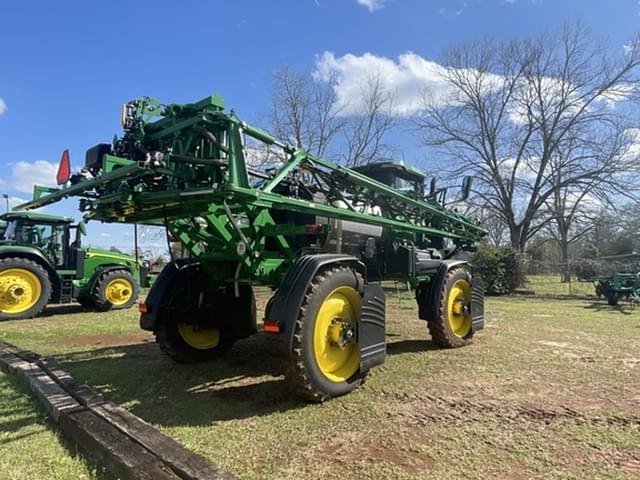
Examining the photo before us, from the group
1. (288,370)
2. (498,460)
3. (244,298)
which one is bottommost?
(498,460)

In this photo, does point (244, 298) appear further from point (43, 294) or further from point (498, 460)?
point (43, 294)

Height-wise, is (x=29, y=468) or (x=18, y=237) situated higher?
(x=18, y=237)

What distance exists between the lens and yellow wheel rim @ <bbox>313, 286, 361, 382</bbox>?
4061 mm

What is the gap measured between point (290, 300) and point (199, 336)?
7.17ft

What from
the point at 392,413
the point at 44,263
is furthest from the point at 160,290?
the point at 44,263

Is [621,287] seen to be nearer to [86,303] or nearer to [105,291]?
[105,291]

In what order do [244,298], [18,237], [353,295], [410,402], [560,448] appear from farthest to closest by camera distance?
Result: 1. [18,237]
2. [244,298]
3. [353,295]
4. [410,402]
5. [560,448]

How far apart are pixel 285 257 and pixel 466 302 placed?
318 centimetres

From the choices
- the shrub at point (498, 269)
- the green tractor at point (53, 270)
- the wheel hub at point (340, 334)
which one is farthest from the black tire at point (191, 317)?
the shrub at point (498, 269)

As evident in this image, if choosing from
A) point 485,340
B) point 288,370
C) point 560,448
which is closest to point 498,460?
point 560,448

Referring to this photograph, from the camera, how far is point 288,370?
3736 mm

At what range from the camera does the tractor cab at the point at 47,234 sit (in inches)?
403

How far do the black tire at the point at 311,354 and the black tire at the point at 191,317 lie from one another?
1.84 m

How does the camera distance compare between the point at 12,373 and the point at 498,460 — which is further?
the point at 12,373
